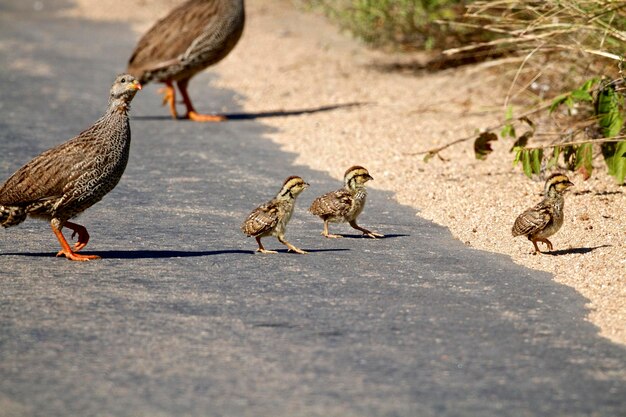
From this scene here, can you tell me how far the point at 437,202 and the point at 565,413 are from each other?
15.4 feet

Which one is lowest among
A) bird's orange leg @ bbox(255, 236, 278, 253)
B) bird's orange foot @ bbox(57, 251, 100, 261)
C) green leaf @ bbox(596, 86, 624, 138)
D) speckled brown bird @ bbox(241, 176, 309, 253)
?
bird's orange foot @ bbox(57, 251, 100, 261)

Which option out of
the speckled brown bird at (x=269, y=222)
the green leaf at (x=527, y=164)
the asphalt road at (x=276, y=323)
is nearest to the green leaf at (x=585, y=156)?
the green leaf at (x=527, y=164)

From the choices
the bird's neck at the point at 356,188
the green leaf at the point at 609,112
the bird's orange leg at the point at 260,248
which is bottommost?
the bird's orange leg at the point at 260,248

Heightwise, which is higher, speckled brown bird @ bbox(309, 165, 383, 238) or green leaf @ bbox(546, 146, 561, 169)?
green leaf @ bbox(546, 146, 561, 169)

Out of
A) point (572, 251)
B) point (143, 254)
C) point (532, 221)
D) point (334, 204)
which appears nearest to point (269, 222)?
point (334, 204)

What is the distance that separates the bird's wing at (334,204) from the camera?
8.65m

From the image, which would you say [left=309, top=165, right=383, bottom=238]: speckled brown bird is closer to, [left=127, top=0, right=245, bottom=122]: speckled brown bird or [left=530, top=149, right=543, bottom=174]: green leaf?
[left=530, top=149, right=543, bottom=174]: green leaf

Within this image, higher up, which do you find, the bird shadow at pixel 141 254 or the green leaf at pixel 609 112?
the green leaf at pixel 609 112

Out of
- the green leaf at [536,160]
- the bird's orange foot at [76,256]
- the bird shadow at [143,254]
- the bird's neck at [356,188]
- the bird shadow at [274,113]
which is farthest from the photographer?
the bird shadow at [274,113]

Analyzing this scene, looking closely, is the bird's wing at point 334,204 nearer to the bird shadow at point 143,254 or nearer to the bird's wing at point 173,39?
the bird shadow at point 143,254

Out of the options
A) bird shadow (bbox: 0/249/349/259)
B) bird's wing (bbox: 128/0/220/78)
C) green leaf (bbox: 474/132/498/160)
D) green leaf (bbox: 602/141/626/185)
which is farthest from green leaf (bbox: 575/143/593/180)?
bird's wing (bbox: 128/0/220/78)

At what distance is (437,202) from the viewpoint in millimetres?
9719

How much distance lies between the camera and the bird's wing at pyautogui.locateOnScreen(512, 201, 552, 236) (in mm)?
7906

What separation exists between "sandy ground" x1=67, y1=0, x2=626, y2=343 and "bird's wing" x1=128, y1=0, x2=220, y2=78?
57.2 inches
